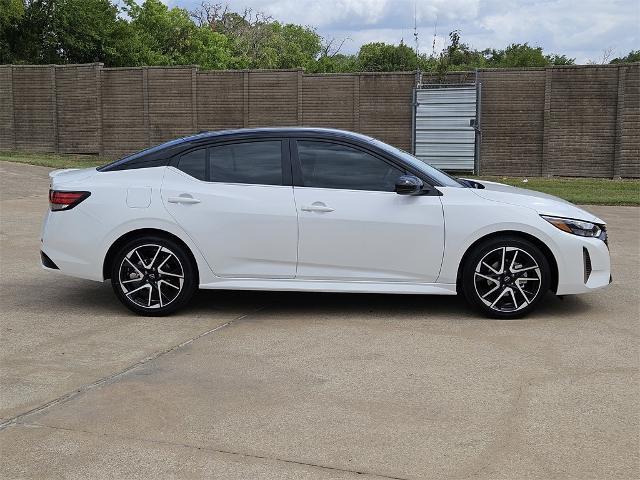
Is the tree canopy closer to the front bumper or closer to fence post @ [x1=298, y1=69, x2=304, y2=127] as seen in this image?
fence post @ [x1=298, y1=69, x2=304, y2=127]

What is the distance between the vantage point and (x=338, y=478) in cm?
370

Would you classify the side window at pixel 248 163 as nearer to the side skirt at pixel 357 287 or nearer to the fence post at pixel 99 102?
the side skirt at pixel 357 287

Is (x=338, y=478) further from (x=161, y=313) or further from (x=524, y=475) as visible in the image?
(x=161, y=313)

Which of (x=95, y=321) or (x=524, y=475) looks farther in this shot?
(x=95, y=321)

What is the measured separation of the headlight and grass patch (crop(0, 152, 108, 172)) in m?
16.7

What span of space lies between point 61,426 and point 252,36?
59.1 metres

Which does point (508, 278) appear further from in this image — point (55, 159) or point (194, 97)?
point (55, 159)

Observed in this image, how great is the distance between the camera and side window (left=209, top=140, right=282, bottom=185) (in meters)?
6.67

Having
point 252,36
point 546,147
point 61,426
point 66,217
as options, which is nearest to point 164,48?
point 252,36

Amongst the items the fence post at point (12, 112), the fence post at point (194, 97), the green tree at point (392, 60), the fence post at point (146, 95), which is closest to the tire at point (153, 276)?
the fence post at point (194, 97)

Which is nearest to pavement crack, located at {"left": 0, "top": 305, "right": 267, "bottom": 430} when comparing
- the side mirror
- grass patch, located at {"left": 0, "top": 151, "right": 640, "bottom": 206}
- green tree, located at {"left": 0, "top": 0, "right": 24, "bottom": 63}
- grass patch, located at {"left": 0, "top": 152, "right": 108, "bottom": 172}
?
the side mirror

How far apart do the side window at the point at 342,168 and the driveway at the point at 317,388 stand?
3.68 ft

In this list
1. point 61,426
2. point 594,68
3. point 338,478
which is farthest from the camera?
point 594,68

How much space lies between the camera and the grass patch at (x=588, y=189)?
15326 millimetres
